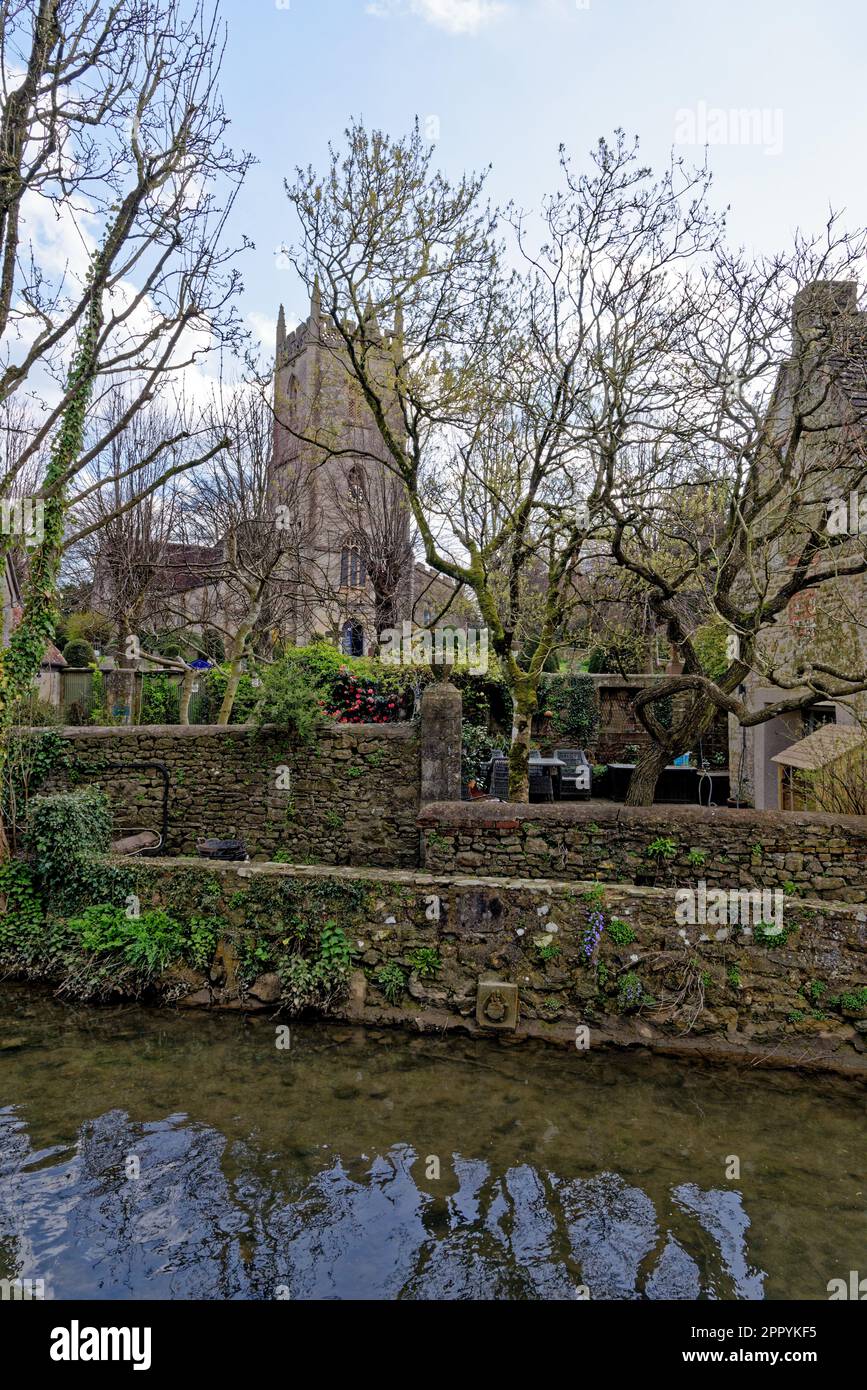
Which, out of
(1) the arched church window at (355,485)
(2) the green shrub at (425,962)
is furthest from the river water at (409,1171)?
(1) the arched church window at (355,485)

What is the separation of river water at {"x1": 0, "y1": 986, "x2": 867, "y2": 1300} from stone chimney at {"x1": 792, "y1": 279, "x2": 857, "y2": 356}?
7.98 meters

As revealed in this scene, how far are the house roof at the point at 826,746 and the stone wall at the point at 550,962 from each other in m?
2.44

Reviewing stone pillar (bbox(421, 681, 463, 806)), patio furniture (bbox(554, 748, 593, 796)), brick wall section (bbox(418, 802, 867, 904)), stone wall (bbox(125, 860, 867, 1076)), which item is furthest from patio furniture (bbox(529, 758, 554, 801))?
stone wall (bbox(125, 860, 867, 1076))

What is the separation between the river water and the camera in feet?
16.4

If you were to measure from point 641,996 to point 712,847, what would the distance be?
180 centimetres

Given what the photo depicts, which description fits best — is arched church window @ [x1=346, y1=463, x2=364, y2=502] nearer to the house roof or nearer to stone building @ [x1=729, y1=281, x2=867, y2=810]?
stone building @ [x1=729, y1=281, x2=867, y2=810]

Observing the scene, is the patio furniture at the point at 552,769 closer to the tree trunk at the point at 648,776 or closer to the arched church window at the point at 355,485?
the tree trunk at the point at 648,776

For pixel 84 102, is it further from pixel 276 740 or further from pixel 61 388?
pixel 276 740

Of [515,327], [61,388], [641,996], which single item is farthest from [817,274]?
[61,388]

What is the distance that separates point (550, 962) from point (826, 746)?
493cm

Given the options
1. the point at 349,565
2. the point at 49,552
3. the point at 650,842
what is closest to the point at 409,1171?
the point at 650,842

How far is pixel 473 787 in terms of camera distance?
46.8 ft

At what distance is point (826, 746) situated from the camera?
10469mm

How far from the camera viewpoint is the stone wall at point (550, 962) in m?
8.03
